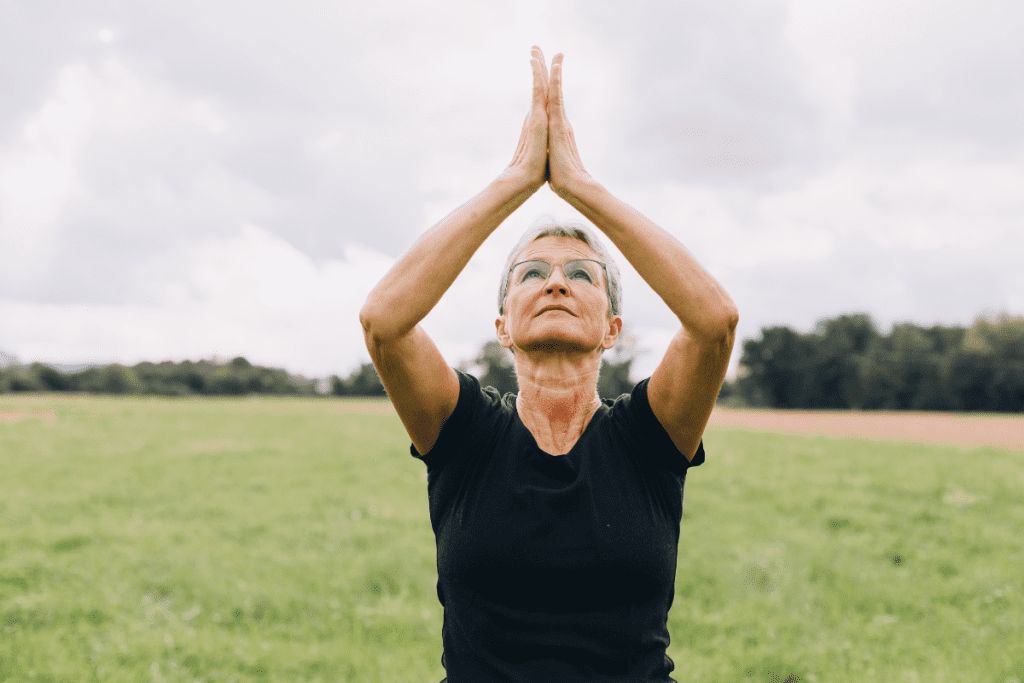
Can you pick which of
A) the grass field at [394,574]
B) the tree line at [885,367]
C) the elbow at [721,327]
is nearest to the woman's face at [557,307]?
the elbow at [721,327]

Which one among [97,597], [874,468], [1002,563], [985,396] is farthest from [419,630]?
[985,396]

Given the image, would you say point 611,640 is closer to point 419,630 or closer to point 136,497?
point 419,630

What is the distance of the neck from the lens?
2.49 m

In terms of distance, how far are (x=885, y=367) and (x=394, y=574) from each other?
76453 mm

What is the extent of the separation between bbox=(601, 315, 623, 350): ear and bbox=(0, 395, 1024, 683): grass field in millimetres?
4654

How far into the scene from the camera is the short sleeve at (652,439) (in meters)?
2.35

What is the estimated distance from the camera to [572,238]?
2.65 m

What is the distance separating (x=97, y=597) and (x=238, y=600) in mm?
1660

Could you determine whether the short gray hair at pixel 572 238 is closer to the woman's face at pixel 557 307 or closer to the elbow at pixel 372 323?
the woman's face at pixel 557 307

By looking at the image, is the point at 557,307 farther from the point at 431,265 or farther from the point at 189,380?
the point at 189,380

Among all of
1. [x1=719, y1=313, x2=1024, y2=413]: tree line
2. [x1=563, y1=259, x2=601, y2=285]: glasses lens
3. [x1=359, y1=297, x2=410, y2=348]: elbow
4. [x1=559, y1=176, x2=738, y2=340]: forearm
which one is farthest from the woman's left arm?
[x1=719, y1=313, x2=1024, y2=413]: tree line

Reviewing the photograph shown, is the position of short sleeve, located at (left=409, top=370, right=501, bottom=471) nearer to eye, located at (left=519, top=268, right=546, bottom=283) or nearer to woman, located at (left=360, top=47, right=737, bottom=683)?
woman, located at (left=360, top=47, right=737, bottom=683)

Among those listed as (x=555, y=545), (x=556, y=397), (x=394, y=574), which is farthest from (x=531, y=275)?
(x=394, y=574)

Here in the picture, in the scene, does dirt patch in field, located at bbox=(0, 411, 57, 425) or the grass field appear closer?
the grass field
